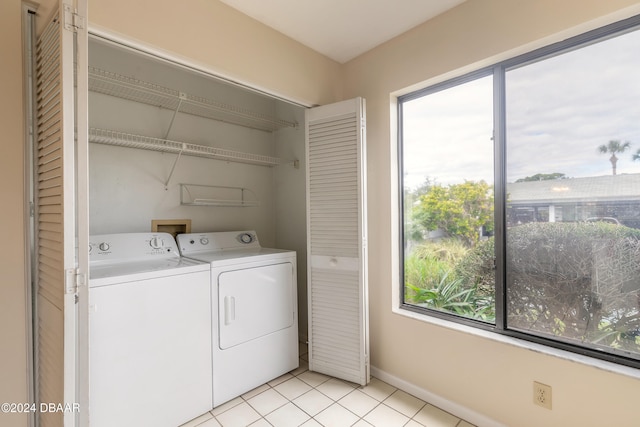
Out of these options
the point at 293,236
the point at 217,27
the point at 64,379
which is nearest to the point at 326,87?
the point at 217,27

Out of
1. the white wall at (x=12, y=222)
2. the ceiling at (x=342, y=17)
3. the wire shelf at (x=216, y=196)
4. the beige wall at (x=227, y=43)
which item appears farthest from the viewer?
the wire shelf at (x=216, y=196)

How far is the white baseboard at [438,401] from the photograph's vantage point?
1.72m

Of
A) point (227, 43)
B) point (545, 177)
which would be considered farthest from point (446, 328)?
point (227, 43)

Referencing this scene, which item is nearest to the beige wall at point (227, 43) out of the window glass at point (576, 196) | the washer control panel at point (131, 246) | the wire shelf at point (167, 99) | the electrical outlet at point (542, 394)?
the wire shelf at point (167, 99)

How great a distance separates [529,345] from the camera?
160 centimetres

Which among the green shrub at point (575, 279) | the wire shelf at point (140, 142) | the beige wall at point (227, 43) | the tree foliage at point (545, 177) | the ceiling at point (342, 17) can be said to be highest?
the ceiling at point (342, 17)

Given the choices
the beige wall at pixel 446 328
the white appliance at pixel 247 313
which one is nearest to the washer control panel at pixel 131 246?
the white appliance at pixel 247 313

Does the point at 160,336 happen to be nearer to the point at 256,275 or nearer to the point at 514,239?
the point at 256,275

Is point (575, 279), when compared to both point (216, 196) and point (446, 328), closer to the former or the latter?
point (446, 328)

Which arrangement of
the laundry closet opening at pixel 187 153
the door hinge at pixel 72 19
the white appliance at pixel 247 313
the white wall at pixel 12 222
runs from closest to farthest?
the door hinge at pixel 72 19, the white wall at pixel 12 222, the white appliance at pixel 247 313, the laundry closet opening at pixel 187 153

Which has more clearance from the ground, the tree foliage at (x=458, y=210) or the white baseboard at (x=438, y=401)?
the tree foliage at (x=458, y=210)

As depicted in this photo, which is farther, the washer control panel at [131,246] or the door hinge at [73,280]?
the washer control panel at [131,246]

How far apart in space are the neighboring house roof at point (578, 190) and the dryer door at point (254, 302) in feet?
5.56

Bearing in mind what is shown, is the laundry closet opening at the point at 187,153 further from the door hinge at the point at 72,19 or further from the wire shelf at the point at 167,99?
the door hinge at the point at 72,19
